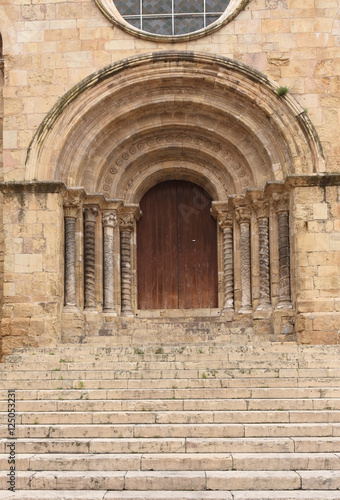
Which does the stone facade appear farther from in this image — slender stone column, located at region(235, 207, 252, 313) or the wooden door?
the wooden door

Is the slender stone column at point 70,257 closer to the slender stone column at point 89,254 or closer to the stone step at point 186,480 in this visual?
the slender stone column at point 89,254

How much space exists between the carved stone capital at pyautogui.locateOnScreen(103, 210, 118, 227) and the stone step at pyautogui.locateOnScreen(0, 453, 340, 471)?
20.9ft

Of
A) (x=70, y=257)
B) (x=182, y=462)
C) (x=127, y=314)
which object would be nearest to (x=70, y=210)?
(x=70, y=257)

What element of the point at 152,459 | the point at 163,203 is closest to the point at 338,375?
the point at 152,459

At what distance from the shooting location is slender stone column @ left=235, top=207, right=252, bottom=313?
40.3 feet

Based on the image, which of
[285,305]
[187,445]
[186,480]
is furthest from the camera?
[285,305]

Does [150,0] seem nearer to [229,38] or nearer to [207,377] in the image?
[229,38]

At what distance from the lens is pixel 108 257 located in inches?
495

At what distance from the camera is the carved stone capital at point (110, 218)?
1266cm

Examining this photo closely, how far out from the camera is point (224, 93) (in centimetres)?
1206

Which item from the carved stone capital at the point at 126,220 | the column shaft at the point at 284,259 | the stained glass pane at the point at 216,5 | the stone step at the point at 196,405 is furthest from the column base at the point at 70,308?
the stained glass pane at the point at 216,5

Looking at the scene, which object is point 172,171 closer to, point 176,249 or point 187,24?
point 176,249

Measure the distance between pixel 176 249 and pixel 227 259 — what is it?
116 cm

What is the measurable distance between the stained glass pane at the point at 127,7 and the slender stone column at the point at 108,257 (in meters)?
3.74
